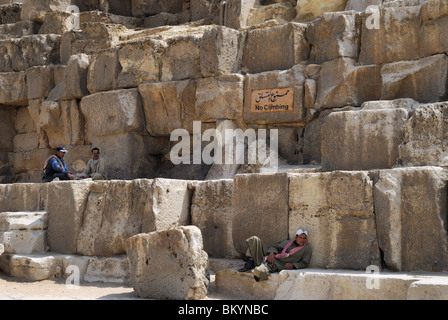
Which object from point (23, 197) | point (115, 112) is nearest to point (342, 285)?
point (23, 197)

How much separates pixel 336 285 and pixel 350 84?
11.9ft

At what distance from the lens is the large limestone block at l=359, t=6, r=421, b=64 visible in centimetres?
805

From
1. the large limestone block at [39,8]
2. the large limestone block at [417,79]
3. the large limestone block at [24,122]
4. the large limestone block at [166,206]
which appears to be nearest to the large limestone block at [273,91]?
the large limestone block at [417,79]

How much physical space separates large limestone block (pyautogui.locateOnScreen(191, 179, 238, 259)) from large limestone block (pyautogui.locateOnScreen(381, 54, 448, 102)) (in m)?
2.64

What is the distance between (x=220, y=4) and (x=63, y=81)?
3.63 meters

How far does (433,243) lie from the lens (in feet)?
19.0

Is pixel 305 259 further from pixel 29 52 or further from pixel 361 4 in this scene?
pixel 29 52

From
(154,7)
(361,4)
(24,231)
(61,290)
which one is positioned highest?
(154,7)

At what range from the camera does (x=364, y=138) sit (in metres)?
6.86

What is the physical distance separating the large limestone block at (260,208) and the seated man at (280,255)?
25cm

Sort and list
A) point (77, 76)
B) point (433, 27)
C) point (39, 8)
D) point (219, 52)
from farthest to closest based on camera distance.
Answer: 1. point (39, 8)
2. point (77, 76)
3. point (219, 52)
4. point (433, 27)

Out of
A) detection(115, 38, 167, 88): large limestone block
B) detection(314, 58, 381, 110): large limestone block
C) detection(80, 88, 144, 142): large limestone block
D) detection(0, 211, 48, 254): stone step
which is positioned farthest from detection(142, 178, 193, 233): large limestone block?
detection(115, 38, 167, 88): large limestone block

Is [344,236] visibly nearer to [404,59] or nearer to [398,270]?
[398,270]

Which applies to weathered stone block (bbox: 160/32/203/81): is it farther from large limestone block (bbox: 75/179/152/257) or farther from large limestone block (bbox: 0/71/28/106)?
large limestone block (bbox: 0/71/28/106)
